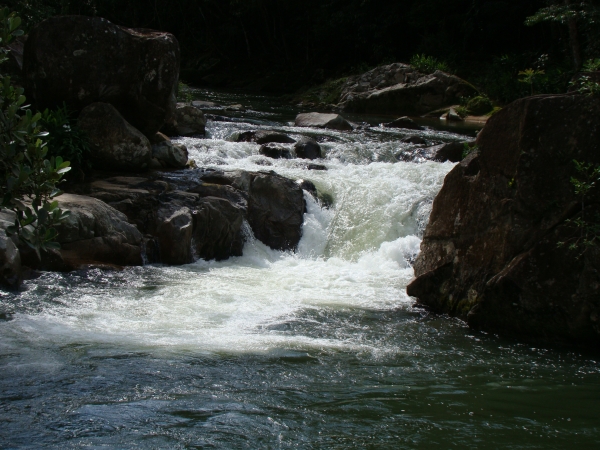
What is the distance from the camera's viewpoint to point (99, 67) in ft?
37.6

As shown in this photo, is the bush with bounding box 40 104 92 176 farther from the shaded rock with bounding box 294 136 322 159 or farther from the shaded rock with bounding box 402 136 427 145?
the shaded rock with bounding box 402 136 427 145

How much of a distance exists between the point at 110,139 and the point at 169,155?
134 cm

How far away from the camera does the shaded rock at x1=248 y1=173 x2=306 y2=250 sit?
11.1m

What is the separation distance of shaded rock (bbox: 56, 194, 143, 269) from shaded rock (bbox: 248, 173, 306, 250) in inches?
91.0

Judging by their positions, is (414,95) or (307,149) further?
(414,95)

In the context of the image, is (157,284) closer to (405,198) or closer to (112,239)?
(112,239)

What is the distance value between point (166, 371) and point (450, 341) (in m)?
3.00

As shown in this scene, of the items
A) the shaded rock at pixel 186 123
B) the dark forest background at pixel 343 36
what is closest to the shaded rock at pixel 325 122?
the shaded rock at pixel 186 123

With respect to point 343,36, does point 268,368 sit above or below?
below

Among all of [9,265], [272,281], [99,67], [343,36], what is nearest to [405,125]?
[99,67]

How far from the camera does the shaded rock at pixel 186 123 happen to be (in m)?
15.9

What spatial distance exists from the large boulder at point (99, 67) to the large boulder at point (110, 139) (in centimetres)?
50

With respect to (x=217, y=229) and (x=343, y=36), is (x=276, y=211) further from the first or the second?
(x=343, y=36)

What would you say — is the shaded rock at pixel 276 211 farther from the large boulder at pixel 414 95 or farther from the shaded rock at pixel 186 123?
the large boulder at pixel 414 95
